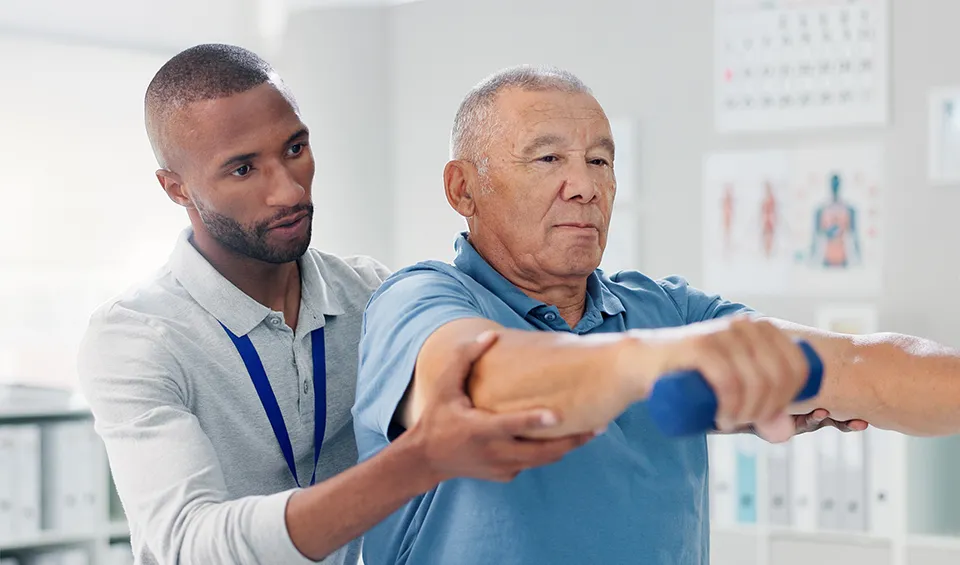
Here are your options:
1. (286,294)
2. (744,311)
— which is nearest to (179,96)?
(286,294)

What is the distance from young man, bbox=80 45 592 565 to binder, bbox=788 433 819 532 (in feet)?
7.33

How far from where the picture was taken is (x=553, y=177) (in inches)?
59.9

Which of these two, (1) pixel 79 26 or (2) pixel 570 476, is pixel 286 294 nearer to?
(2) pixel 570 476

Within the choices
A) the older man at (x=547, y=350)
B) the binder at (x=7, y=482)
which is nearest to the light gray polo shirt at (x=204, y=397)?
the older man at (x=547, y=350)

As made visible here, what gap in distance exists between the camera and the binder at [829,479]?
143 inches

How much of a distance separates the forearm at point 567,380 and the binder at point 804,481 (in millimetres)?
2815

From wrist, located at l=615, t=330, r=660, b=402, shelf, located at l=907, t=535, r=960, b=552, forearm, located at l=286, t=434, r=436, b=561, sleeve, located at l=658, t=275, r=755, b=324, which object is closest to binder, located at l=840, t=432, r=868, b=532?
shelf, located at l=907, t=535, r=960, b=552

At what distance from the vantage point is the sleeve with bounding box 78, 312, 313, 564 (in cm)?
130

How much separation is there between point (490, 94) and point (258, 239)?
1.39 ft

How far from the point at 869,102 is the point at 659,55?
0.80 meters

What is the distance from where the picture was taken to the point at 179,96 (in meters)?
1.72

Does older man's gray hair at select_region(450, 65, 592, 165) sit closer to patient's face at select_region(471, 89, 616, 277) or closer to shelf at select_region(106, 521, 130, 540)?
patient's face at select_region(471, 89, 616, 277)

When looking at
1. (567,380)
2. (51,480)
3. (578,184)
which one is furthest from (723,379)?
(51,480)

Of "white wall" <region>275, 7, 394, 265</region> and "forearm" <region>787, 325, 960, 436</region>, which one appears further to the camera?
"white wall" <region>275, 7, 394, 265</region>
